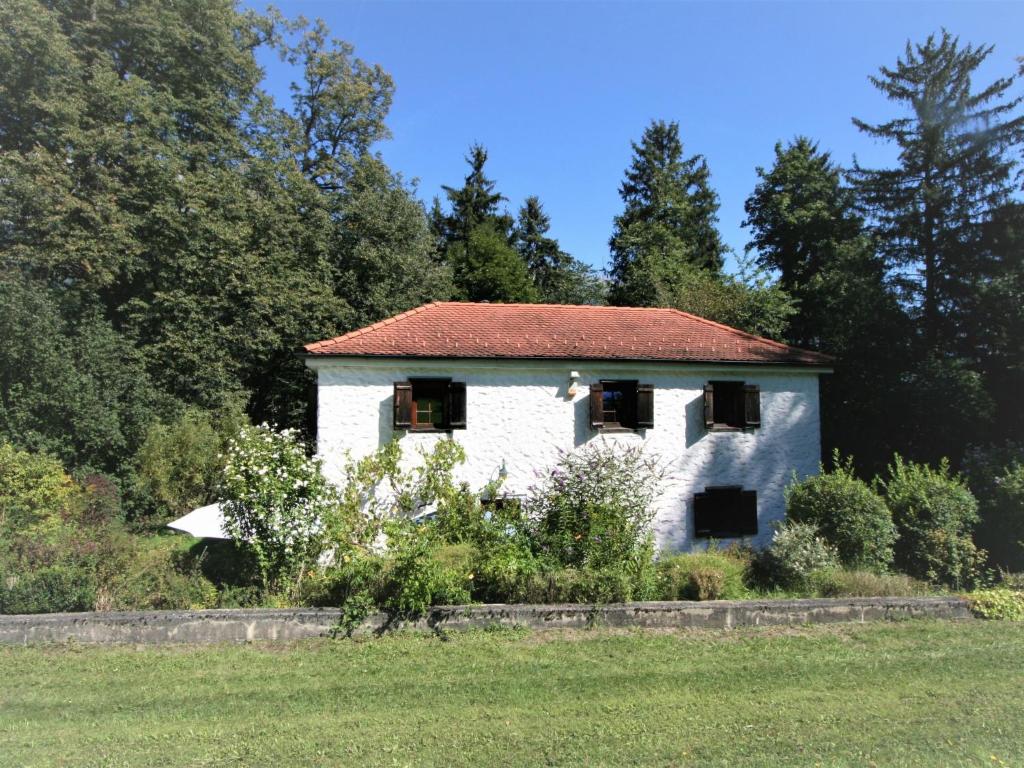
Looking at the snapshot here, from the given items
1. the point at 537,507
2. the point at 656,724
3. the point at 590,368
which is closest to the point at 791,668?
the point at 656,724

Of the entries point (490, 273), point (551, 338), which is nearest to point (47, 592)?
point (551, 338)

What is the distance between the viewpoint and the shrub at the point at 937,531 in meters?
8.79

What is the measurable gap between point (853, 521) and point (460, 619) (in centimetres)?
659

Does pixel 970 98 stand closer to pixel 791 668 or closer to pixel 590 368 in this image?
Result: pixel 590 368

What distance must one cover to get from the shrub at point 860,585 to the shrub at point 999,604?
31.2 inches

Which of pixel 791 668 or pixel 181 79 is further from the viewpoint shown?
pixel 181 79

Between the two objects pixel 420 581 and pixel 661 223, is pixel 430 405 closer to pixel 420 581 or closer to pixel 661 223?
pixel 420 581

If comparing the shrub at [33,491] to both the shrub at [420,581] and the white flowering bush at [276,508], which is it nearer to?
the white flowering bush at [276,508]

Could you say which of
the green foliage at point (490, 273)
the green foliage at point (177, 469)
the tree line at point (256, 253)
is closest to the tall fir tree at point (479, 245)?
the green foliage at point (490, 273)

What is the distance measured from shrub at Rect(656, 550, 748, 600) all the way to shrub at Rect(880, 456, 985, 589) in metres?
3.12

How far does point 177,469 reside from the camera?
14.9 metres

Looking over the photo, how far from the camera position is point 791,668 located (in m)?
5.70

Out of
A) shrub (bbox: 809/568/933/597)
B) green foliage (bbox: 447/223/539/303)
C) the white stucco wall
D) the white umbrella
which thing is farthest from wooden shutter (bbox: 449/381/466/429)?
green foliage (bbox: 447/223/539/303)

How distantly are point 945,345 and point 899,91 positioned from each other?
8.99m
